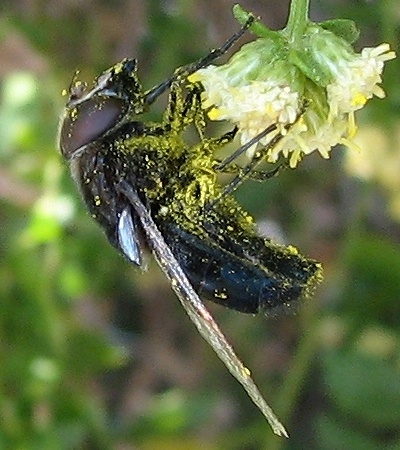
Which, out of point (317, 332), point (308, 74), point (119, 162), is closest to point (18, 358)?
point (317, 332)

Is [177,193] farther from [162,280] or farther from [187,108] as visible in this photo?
[162,280]

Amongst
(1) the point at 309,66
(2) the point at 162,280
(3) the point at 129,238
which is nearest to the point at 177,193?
(3) the point at 129,238

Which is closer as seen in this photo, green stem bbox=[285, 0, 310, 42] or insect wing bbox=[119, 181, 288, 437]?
insect wing bbox=[119, 181, 288, 437]

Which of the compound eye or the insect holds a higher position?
the compound eye

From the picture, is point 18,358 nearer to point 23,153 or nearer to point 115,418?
point 23,153

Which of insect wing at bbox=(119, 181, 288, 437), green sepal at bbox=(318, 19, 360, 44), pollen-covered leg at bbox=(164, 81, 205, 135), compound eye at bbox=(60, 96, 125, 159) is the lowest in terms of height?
insect wing at bbox=(119, 181, 288, 437)

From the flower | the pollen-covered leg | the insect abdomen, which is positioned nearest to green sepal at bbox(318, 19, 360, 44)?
the flower

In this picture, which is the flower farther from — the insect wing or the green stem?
the insect wing
